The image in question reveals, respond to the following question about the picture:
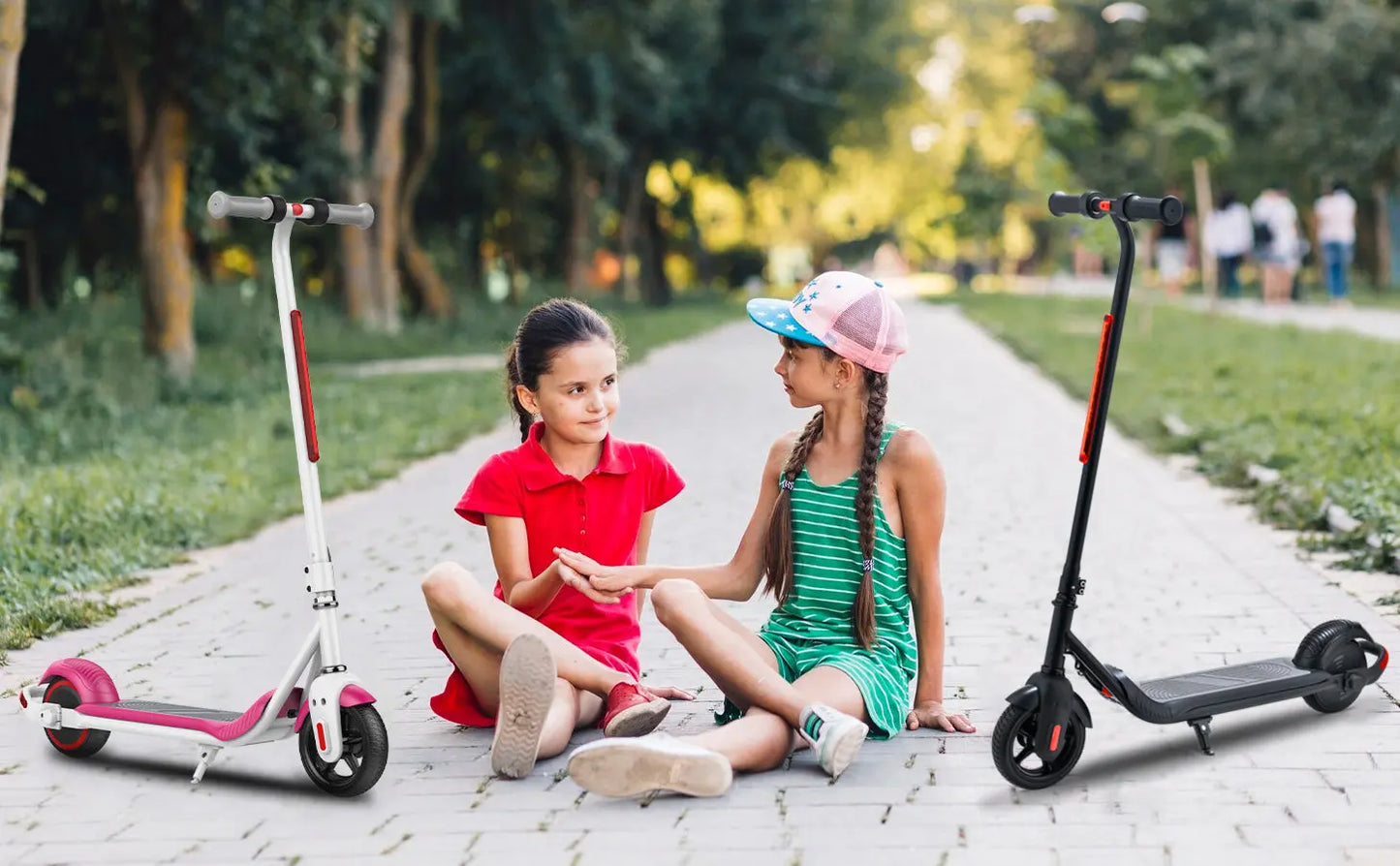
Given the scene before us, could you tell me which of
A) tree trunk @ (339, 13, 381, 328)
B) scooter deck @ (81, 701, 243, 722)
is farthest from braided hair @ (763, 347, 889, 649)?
tree trunk @ (339, 13, 381, 328)

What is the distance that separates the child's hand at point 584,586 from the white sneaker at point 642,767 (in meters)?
0.61

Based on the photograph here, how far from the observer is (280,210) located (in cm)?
477

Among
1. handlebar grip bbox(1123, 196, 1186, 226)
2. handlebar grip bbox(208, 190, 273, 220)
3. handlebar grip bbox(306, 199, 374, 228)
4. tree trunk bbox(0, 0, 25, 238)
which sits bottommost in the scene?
handlebar grip bbox(1123, 196, 1186, 226)

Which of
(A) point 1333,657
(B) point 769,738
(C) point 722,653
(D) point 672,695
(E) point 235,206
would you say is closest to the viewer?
(E) point 235,206

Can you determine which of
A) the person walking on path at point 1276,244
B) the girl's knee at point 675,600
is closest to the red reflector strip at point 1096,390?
the girl's knee at point 675,600

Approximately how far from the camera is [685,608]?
5152 mm

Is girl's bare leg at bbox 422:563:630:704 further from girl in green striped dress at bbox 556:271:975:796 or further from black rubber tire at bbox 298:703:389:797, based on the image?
black rubber tire at bbox 298:703:389:797

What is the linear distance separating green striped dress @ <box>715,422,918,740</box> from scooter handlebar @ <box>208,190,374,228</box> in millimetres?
1465

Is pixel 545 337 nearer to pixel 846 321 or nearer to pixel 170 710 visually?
pixel 846 321

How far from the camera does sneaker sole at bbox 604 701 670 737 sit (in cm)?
511

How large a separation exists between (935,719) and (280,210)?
7.61 feet

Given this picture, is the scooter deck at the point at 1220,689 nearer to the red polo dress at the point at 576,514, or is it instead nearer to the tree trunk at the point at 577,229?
the red polo dress at the point at 576,514

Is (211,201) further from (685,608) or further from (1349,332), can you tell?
(1349,332)

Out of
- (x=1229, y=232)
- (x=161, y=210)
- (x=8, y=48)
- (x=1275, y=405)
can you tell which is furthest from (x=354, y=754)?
(x=1229, y=232)
